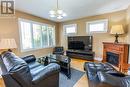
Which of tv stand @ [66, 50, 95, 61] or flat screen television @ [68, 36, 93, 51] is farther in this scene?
flat screen television @ [68, 36, 93, 51]

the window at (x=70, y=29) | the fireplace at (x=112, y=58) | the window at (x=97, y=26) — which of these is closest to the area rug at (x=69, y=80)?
the fireplace at (x=112, y=58)

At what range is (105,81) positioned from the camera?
112 centimetres

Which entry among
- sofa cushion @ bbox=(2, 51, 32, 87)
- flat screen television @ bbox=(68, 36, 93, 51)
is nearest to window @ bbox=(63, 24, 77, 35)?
flat screen television @ bbox=(68, 36, 93, 51)

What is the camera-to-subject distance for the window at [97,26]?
472 centimetres

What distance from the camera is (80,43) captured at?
534cm

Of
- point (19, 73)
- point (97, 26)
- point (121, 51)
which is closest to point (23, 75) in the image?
point (19, 73)

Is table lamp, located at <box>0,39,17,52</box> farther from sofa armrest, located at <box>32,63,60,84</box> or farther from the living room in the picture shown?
sofa armrest, located at <box>32,63,60,84</box>

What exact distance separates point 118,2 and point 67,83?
10.9 ft

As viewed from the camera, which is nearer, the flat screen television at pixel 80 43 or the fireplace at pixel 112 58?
the fireplace at pixel 112 58

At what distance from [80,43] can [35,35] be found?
248cm

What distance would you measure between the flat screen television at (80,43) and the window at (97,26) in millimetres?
501

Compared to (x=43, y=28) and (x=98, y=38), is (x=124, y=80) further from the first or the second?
(x=43, y=28)

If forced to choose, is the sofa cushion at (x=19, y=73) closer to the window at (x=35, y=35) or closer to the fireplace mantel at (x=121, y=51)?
the window at (x=35, y=35)

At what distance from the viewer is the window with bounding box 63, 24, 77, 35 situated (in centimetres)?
593
